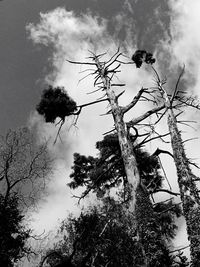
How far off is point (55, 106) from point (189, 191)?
6110 mm

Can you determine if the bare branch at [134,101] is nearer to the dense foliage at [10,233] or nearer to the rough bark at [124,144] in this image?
the rough bark at [124,144]

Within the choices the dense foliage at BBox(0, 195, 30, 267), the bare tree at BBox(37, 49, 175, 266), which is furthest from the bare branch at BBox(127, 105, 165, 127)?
A: the dense foliage at BBox(0, 195, 30, 267)

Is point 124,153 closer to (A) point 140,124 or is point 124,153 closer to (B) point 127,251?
(A) point 140,124

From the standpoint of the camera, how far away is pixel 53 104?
11867 millimetres

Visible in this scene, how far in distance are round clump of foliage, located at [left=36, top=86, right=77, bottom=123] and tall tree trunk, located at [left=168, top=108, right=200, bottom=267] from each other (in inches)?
155

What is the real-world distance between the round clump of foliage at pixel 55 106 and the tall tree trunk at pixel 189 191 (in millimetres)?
3938

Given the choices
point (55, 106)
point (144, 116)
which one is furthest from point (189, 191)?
point (55, 106)

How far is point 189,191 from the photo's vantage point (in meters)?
8.30

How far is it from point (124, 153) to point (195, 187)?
92.8 inches

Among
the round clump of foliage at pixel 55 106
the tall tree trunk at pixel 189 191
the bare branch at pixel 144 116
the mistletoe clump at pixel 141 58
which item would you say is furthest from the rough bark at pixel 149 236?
the mistletoe clump at pixel 141 58

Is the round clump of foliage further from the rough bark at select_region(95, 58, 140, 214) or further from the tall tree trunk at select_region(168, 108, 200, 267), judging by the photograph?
the tall tree trunk at select_region(168, 108, 200, 267)

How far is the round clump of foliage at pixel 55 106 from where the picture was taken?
11.9 meters

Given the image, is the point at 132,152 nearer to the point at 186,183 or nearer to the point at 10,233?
the point at 186,183

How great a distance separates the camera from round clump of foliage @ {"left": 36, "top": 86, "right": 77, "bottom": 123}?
1188cm
